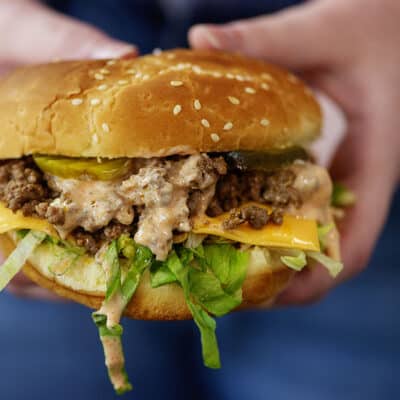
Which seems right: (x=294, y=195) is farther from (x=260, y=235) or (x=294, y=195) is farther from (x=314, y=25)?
(x=314, y=25)

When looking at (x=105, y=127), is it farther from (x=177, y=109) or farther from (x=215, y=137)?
(x=215, y=137)

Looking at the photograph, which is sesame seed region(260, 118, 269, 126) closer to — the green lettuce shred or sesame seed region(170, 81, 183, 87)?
sesame seed region(170, 81, 183, 87)

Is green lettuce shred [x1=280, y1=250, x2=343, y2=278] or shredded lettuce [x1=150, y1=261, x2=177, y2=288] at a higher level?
shredded lettuce [x1=150, y1=261, x2=177, y2=288]

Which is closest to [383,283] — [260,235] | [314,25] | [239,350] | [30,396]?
[239,350]

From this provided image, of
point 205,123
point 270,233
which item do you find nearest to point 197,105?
point 205,123

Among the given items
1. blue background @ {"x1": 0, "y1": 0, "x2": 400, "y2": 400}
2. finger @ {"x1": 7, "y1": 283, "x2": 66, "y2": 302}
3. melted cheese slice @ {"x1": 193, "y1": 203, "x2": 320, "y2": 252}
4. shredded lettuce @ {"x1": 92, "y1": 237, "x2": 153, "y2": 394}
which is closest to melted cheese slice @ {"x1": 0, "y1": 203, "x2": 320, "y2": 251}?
melted cheese slice @ {"x1": 193, "y1": 203, "x2": 320, "y2": 252}

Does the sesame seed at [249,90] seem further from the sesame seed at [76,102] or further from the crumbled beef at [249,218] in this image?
the sesame seed at [76,102]

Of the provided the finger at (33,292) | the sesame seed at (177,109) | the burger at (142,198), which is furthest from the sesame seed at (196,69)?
the finger at (33,292)
